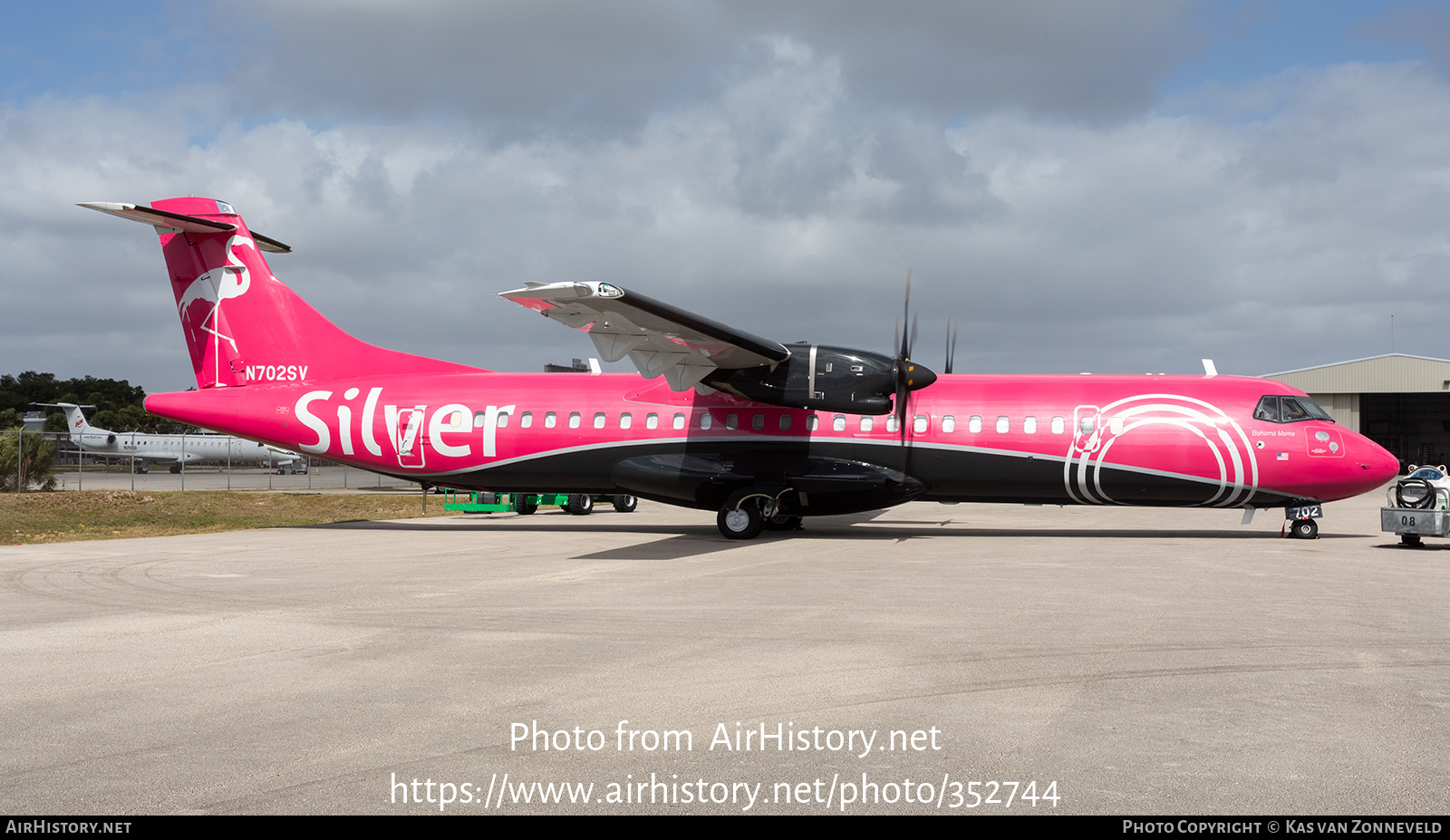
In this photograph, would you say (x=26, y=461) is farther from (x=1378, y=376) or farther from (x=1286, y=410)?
(x=1378, y=376)

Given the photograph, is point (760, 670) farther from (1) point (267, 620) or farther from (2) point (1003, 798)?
(1) point (267, 620)

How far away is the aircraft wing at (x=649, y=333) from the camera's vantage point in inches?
550

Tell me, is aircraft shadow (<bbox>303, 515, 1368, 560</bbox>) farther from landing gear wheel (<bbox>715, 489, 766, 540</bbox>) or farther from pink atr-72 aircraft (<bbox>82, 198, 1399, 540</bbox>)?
pink atr-72 aircraft (<bbox>82, 198, 1399, 540</bbox>)

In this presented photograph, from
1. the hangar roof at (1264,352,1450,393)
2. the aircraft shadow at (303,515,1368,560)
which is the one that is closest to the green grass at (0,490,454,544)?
the aircraft shadow at (303,515,1368,560)

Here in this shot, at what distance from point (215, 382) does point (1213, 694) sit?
21.9 metres

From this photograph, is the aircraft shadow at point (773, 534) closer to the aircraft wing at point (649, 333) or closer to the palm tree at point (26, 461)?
the aircraft wing at point (649, 333)

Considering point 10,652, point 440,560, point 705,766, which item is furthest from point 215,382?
point 705,766

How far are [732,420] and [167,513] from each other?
1718 cm

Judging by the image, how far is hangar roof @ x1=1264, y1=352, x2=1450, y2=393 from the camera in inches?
2313

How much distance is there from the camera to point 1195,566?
560 inches

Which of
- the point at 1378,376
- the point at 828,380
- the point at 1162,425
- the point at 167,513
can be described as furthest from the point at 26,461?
the point at 1378,376

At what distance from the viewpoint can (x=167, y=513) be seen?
86.6 feet

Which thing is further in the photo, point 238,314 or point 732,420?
point 238,314

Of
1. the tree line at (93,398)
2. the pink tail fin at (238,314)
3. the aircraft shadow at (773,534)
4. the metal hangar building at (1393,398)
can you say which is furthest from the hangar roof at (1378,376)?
the tree line at (93,398)
